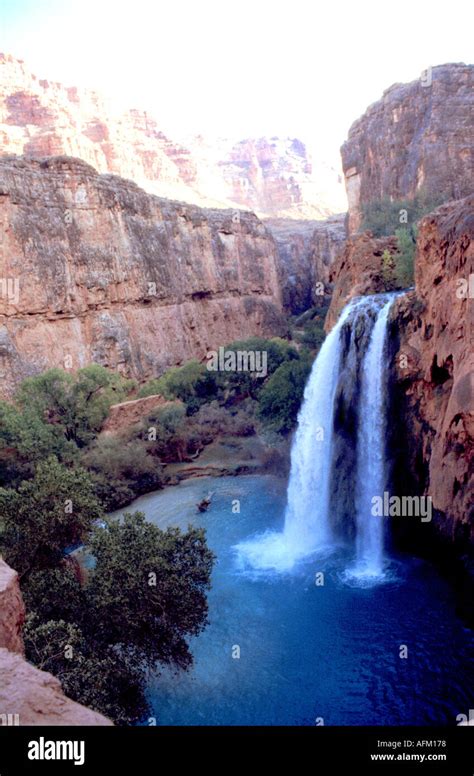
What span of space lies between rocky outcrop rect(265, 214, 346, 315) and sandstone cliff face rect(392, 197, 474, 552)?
37715mm

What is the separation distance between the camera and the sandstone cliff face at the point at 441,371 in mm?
11180

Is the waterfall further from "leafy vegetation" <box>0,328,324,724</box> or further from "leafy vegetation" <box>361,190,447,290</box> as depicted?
"leafy vegetation" <box>0,328,324,724</box>

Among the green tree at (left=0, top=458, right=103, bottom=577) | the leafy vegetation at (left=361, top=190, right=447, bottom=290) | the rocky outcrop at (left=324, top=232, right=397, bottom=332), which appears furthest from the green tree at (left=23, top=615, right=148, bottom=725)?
the leafy vegetation at (left=361, top=190, right=447, bottom=290)

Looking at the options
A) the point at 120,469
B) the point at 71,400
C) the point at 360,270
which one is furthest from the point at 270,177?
the point at 120,469

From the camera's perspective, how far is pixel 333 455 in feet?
53.3

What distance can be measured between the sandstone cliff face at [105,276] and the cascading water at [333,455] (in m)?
14.1

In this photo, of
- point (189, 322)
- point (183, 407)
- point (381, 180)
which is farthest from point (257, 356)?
point (381, 180)

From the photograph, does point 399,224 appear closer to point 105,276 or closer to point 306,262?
point 105,276

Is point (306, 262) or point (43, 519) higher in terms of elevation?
point (306, 262)

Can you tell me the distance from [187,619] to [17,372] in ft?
62.1

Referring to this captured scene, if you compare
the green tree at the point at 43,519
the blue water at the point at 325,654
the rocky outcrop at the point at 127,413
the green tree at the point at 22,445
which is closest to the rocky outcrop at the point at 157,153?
the rocky outcrop at the point at 127,413

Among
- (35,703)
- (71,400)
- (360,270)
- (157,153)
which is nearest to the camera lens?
(35,703)

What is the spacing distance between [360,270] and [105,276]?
14839 mm

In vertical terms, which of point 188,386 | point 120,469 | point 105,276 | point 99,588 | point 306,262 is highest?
point 306,262
